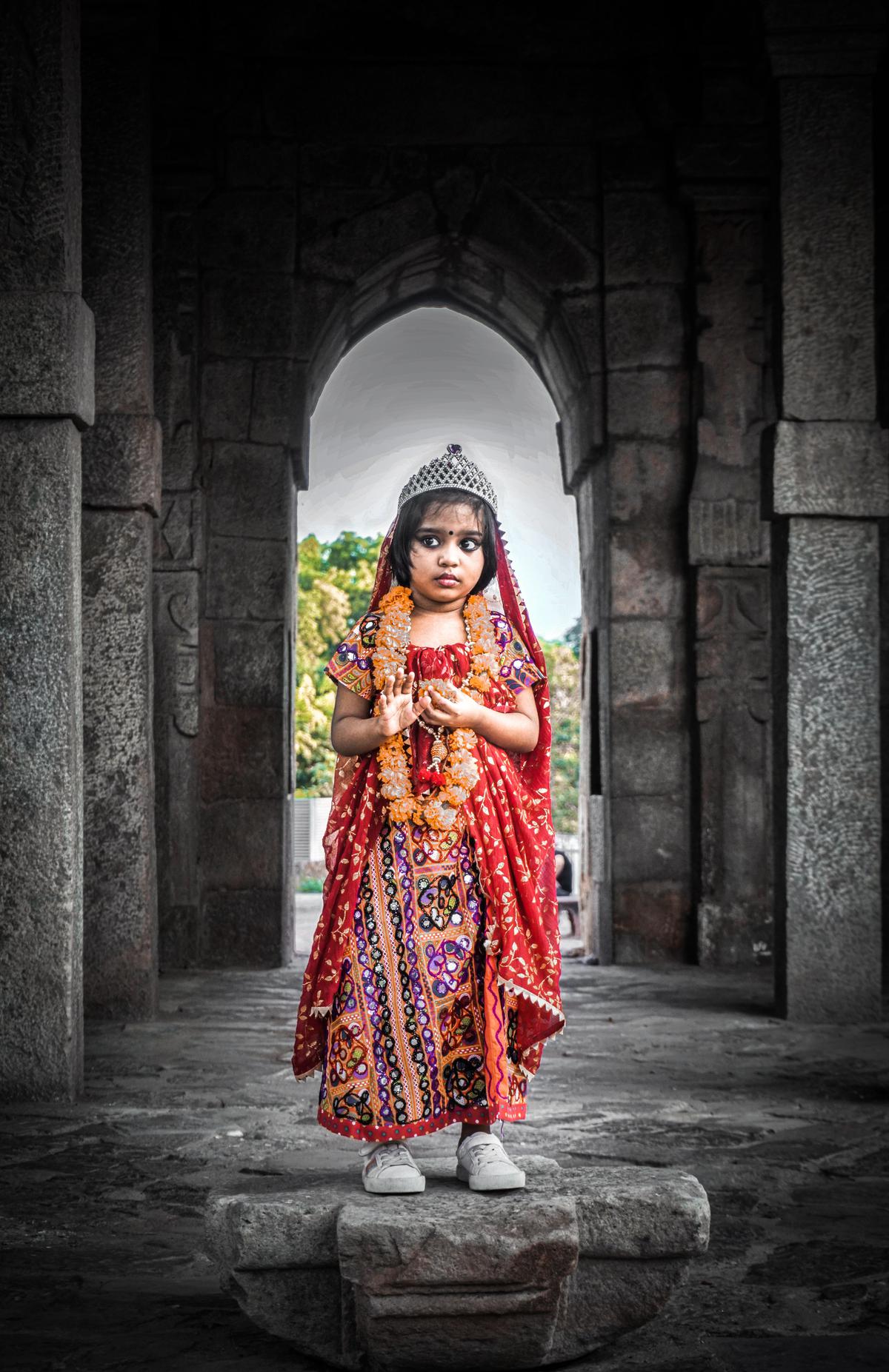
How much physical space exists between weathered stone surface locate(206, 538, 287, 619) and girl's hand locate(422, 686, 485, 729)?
18.4 ft

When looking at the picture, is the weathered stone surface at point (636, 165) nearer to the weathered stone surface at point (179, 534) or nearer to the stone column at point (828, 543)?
the stone column at point (828, 543)

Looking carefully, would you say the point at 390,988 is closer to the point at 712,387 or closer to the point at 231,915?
the point at 231,915

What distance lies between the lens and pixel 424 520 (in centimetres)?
347

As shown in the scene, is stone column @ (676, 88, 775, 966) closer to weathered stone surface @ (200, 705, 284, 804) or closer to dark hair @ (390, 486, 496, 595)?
weathered stone surface @ (200, 705, 284, 804)

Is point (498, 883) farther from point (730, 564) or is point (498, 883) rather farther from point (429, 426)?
point (429, 426)

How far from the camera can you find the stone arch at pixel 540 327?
905cm

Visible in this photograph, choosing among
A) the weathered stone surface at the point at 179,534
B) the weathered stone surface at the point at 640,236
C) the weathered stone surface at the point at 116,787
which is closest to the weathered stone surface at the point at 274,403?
the weathered stone surface at the point at 179,534

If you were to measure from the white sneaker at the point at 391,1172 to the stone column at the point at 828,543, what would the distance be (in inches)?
153

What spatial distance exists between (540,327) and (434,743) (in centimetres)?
675

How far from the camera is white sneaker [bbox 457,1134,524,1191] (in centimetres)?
301

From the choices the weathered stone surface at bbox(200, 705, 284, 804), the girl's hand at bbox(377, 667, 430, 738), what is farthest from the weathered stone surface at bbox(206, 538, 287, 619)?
the girl's hand at bbox(377, 667, 430, 738)

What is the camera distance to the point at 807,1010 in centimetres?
671

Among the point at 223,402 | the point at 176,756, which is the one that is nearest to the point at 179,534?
the point at 223,402

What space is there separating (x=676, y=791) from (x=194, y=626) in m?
3.05
